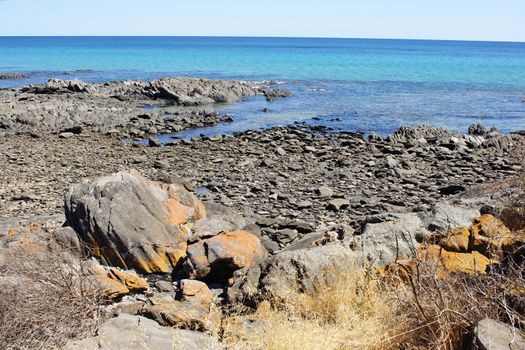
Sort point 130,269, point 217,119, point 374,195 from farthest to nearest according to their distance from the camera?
point 217,119
point 374,195
point 130,269

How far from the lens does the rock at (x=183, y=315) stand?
5.85m

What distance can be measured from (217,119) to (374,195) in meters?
15.3

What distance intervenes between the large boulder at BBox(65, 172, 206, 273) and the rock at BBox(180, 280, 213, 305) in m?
1.39

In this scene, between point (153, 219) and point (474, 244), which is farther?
point (153, 219)

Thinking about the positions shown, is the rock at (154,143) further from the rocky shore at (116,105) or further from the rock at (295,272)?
the rock at (295,272)

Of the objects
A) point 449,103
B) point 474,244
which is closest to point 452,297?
point 474,244

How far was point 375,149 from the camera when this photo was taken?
20.1 metres

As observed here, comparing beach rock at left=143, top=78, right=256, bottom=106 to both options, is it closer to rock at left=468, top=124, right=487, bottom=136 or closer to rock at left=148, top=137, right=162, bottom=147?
rock at left=148, top=137, right=162, bottom=147

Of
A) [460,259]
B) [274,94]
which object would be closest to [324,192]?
[460,259]

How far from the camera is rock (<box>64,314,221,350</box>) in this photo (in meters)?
4.90

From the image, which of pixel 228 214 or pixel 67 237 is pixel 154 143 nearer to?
pixel 228 214

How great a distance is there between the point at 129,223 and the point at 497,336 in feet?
22.0

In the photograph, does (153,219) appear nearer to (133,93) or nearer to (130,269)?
(130,269)

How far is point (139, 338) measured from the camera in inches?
203
